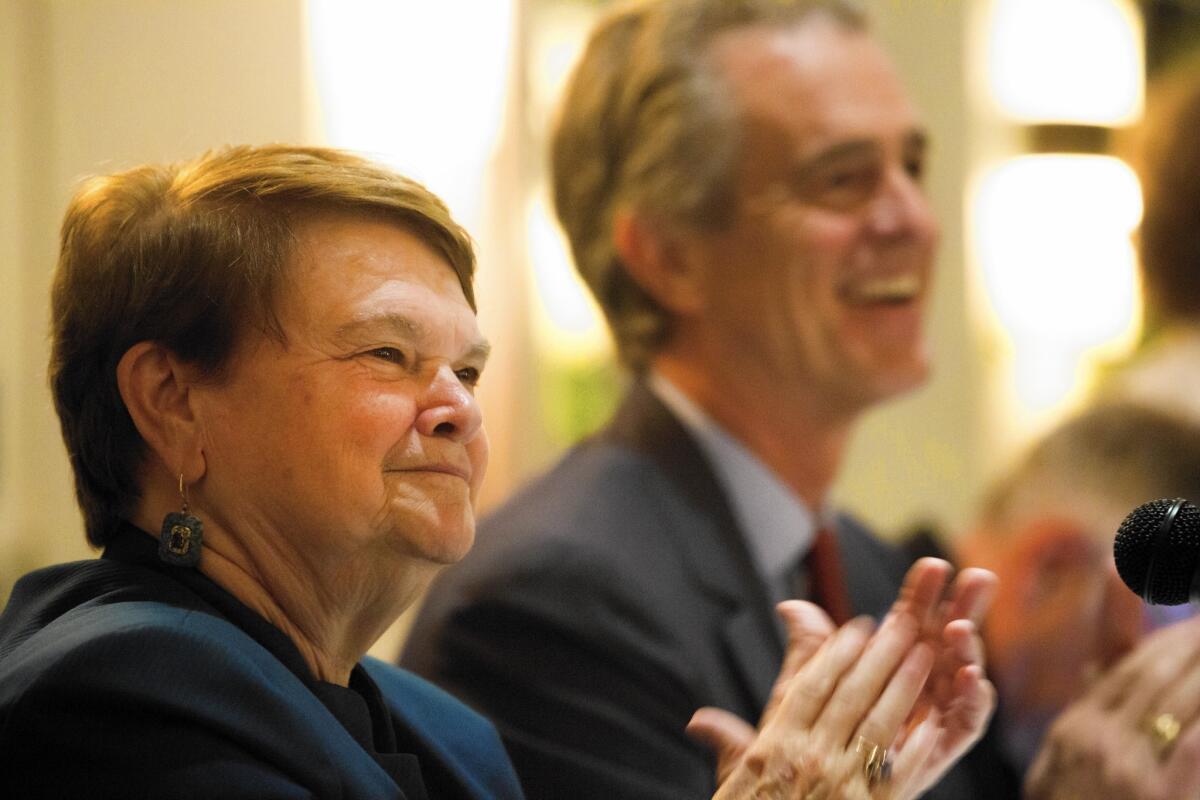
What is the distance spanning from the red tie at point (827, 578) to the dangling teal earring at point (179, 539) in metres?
1.05

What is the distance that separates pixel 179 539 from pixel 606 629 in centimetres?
72

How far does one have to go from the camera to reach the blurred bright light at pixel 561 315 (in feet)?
11.7

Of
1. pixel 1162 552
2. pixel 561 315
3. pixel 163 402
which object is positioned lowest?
pixel 561 315

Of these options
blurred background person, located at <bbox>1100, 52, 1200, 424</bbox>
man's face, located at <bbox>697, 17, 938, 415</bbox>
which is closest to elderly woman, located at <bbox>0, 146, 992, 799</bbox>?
man's face, located at <bbox>697, 17, 938, 415</bbox>

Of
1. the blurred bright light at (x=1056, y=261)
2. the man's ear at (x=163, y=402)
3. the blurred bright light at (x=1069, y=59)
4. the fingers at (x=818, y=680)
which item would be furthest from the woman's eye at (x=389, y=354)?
the blurred bright light at (x=1069, y=59)

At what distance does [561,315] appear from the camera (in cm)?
386

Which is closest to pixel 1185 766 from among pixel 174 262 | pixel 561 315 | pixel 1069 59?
pixel 174 262

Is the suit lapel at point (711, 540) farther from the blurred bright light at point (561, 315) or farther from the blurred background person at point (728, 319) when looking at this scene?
the blurred bright light at point (561, 315)

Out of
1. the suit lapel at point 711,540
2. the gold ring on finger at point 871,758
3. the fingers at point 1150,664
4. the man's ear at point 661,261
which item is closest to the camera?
the gold ring on finger at point 871,758

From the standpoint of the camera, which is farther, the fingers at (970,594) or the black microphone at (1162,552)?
the fingers at (970,594)

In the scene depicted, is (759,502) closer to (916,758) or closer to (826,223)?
(826,223)

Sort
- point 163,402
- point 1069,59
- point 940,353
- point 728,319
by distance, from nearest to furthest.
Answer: point 163,402, point 728,319, point 940,353, point 1069,59

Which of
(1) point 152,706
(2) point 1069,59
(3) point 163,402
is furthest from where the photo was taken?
(2) point 1069,59

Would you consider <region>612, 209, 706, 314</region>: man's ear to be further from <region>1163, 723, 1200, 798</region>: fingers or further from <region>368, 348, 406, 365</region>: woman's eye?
<region>368, 348, 406, 365</region>: woman's eye
